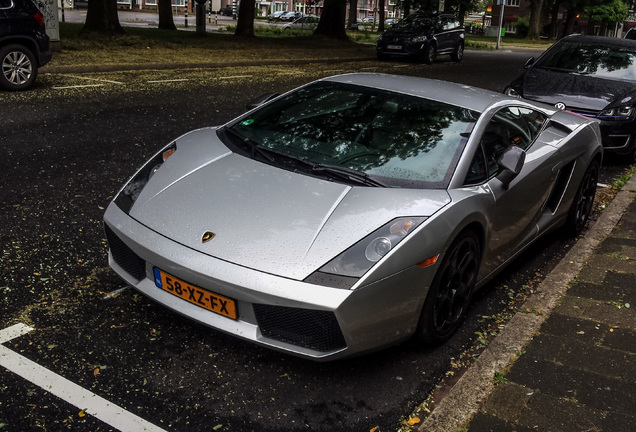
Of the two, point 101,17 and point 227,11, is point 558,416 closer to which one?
point 101,17

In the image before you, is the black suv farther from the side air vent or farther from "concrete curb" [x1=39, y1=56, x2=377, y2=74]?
the side air vent

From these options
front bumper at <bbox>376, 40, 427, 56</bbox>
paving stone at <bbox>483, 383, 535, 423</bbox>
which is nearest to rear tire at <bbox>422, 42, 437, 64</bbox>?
front bumper at <bbox>376, 40, 427, 56</bbox>

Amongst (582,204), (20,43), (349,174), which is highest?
(20,43)

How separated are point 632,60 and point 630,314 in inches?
248

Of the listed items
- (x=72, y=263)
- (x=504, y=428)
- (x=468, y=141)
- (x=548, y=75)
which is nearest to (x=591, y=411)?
(x=504, y=428)

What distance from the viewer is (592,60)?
945 centimetres

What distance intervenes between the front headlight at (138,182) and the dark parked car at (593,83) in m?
5.81

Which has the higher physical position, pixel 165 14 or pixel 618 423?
pixel 165 14

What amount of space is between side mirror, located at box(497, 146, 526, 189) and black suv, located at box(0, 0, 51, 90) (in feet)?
30.1

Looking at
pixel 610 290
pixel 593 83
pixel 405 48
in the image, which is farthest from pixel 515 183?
pixel 405 48

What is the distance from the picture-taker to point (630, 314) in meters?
4.18

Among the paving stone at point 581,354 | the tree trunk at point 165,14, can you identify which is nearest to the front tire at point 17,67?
the paving stone at point 581,354

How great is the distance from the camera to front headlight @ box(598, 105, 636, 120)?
825cm

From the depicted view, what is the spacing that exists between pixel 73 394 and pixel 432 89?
9.57 ft
